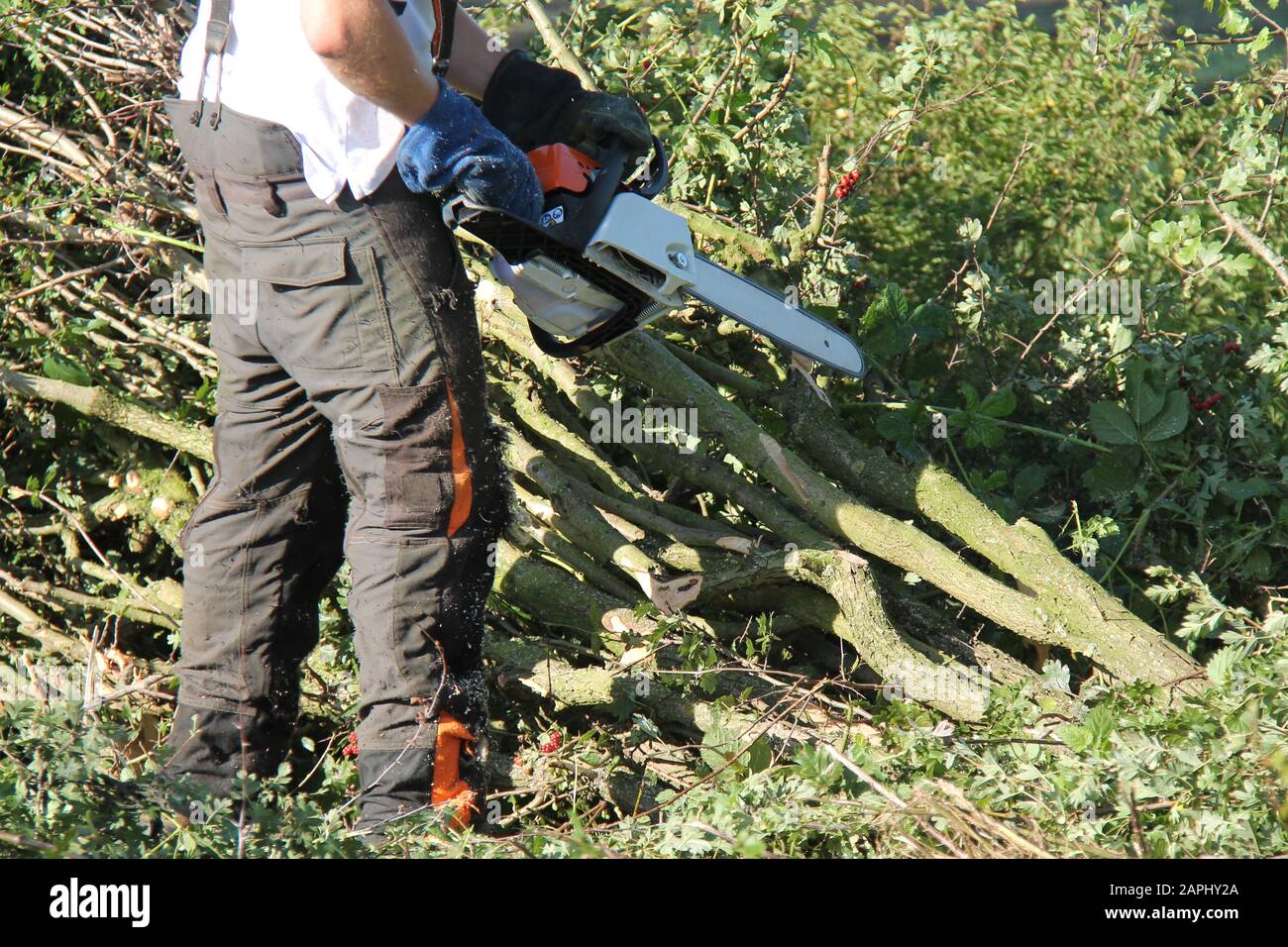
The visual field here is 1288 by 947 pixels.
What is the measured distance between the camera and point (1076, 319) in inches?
146

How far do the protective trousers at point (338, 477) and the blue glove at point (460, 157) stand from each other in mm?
111

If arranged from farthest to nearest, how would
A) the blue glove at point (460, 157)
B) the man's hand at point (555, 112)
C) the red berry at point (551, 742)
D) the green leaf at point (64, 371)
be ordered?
the green leaf at point (64, 371) < the red berry at point (551, 742) < the man's hand at point (555, 112) < the blue glove at point (460, 157)

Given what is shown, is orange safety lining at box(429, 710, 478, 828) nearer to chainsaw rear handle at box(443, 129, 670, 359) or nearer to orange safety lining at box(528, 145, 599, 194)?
chainsaw rear handle at box(443, 129, 670, 359)

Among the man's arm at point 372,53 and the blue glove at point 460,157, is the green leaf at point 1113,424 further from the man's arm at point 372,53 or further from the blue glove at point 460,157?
the man's arm at point 372,53

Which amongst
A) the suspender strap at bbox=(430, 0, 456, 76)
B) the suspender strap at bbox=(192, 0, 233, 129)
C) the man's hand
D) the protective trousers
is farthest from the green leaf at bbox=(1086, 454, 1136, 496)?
the suspender strap at bbox=(192, 0, 233, 129)

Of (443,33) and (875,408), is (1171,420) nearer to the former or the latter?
(875,408)

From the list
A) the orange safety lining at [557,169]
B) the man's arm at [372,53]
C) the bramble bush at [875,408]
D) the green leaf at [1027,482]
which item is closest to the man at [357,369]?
the man's arm at [372,53]

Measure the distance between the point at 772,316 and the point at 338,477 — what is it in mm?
1071

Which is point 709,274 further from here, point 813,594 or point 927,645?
point 927,645

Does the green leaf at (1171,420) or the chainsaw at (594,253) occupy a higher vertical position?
the chainsaw at (594,253)

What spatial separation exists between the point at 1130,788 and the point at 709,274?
1337 millimetres

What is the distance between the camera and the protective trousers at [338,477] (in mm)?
2217

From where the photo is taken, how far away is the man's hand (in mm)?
2498

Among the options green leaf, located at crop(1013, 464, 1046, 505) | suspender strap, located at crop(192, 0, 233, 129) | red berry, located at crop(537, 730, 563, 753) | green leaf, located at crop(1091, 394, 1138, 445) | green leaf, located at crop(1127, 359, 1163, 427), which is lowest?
red berry, located at crop(537, 730, 563, 753)
